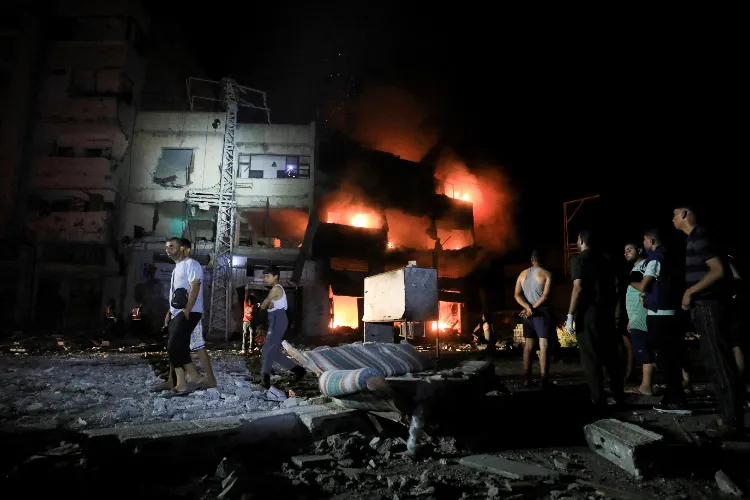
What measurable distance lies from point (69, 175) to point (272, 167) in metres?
12.3

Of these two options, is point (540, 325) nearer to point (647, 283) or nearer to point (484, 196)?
point (647, 283)

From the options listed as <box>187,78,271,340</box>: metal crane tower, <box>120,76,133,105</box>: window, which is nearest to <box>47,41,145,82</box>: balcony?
<box>120,76,133,105</box>: window

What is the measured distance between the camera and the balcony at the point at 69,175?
26.7 meters

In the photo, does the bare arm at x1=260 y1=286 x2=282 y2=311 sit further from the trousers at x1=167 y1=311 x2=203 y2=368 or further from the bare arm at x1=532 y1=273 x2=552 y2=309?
the bare arm at x1=532 y1=273 x2=552 y2=309

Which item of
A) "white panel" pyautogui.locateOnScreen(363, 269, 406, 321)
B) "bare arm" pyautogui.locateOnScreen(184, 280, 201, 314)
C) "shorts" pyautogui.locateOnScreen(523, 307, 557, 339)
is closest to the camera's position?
"bare arm" pyautogui.locateOnScreen(184, 280, 201, 314)

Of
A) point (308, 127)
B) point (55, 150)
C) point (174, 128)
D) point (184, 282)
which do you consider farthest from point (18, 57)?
point (184, 282)

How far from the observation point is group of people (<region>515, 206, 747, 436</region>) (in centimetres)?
386

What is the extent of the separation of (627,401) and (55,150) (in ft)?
109

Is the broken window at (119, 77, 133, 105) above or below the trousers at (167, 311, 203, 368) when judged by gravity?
above

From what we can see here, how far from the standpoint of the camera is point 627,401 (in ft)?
16.3

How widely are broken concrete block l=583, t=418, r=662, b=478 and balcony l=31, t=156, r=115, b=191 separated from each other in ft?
97.7

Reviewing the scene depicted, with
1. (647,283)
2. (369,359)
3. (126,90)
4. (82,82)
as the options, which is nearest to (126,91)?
(126,90)

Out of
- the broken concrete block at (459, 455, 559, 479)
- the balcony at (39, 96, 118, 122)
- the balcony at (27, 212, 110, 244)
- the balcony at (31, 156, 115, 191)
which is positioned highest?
the balcony at (39, 96, 118, 122)

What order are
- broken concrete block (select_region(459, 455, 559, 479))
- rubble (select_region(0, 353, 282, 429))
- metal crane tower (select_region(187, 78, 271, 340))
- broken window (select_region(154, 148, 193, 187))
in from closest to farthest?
broken concrete block (select_region(459, 455, 559, 479)) < rubble (select_region(0, 353, 282, 429)) < metal crane tower (select_region(187, 78, 271, 340)) < broken window (select_region(154, 148, 193, 187))
